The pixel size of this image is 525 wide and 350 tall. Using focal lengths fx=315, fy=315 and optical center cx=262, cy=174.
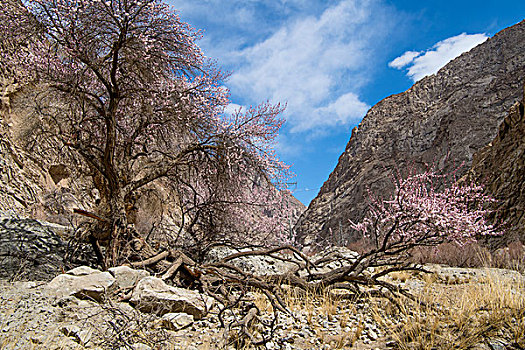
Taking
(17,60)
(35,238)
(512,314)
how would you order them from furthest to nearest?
1. (17,60)
2. (35,238)
3. (512,314)

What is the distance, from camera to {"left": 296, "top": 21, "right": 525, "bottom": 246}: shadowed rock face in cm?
3150

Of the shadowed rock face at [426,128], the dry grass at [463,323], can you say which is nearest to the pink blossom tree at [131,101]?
the dry grass at [463,323]

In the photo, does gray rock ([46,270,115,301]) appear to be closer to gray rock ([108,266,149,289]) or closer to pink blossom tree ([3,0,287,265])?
gray rock ([108,266,149,289])

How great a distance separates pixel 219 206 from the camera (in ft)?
27.0

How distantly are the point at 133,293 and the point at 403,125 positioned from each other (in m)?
41.7

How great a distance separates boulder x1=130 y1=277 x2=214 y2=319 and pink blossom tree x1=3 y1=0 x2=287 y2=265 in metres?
1.61

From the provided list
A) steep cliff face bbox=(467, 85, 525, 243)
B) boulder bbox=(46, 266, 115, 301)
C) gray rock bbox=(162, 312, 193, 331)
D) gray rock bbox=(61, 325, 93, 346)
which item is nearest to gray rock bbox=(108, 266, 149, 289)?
boulder bbox=(46, 266, 115, 301)

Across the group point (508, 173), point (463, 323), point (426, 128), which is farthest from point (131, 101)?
point (426, 128)

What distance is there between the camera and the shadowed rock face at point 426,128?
3150 cm

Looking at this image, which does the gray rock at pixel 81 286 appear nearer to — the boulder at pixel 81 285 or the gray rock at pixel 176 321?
the boulder at pixel 81 285

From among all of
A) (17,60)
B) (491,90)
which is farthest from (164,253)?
(491,90)

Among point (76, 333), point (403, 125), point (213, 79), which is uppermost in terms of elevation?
point (403, 125)

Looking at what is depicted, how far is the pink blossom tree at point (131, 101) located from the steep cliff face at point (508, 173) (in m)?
9.45

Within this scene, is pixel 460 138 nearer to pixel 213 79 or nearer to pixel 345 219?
pixel 345 219
